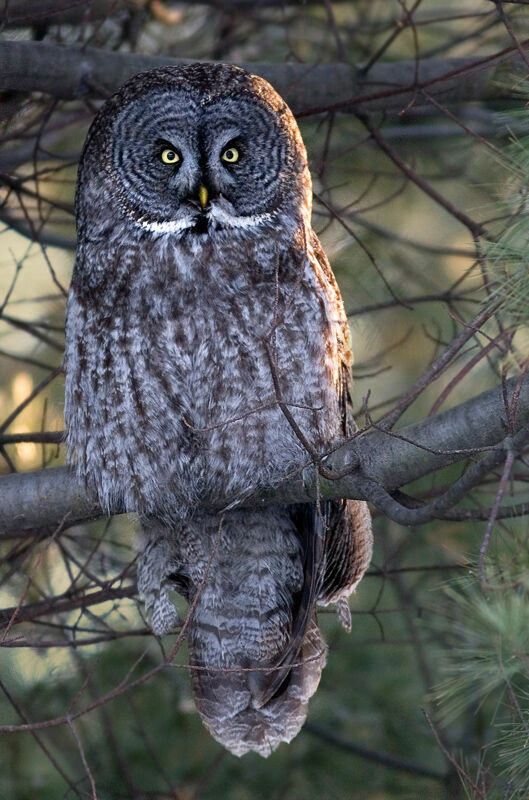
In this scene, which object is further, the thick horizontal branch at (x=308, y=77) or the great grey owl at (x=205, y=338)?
the thick horizontal branch at (x=308, y=77)

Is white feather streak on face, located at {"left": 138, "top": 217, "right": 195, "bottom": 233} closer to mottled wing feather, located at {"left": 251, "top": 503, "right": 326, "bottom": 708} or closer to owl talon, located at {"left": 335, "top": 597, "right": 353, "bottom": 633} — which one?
mottled wing feather, located at {"left": 251, "top": 503, "right": 326, "bottom": 708}

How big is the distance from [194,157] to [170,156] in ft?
0.24

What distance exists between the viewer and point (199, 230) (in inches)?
110

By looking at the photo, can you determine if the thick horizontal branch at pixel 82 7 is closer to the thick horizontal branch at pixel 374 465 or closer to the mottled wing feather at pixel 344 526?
the mottled wing feather at pixel 344 526

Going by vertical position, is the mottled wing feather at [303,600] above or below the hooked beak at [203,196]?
below

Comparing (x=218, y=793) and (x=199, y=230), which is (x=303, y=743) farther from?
(x=199, y=230)

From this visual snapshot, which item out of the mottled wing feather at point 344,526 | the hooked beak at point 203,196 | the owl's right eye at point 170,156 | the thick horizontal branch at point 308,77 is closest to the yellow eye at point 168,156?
the owl's right eye at point 170,156

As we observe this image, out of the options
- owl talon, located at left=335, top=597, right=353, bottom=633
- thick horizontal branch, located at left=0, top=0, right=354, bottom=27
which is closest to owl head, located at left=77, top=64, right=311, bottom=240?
thick horizontal branch, located at left=0, top=0, right=354, bottom=27

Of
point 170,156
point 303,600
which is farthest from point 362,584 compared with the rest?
point 170,156

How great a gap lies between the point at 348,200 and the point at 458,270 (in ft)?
3.23

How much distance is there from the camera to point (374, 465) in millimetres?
2238

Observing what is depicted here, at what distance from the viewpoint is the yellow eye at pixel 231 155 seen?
2867 mm

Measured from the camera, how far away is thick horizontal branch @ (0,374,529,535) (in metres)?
2.09

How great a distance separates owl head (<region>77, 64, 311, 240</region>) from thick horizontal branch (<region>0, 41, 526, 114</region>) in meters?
0.16
